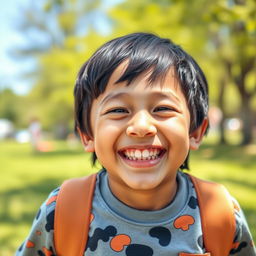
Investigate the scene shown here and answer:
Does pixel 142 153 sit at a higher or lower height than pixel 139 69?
lower

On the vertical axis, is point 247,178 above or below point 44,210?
below

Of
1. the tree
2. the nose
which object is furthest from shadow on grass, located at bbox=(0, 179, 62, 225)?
the tree

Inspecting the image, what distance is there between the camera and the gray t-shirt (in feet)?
5.01

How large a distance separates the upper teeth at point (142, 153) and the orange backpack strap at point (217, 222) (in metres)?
0.32

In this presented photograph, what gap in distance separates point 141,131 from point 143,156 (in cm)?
10

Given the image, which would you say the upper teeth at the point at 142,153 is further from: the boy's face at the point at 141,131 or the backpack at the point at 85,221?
the backpack at the point at 85,221

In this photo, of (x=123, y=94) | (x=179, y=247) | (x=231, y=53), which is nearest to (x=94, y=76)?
(x=123, y=94)

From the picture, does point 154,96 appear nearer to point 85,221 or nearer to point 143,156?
point 143,156

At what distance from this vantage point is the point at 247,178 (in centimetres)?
783

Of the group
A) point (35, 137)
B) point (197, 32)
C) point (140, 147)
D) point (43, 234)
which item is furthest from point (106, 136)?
point (35, 137)

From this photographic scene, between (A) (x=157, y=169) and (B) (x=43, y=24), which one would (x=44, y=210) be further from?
(B) (x=43, y=24)

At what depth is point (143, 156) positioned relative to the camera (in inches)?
58.8

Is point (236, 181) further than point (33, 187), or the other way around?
point (236, 181)

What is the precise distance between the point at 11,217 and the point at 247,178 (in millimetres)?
4679
